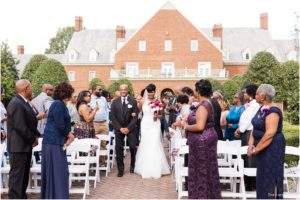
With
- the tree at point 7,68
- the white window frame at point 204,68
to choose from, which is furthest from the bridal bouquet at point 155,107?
the white window frame at point 204,68

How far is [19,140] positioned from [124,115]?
12.4 feet

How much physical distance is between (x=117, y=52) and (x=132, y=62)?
220 cm

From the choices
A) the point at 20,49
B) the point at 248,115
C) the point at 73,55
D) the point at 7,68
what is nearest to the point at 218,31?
the point at 73,55

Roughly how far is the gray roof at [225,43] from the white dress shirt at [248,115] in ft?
141

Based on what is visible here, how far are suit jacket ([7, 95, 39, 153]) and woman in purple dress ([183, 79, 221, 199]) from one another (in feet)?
9.59

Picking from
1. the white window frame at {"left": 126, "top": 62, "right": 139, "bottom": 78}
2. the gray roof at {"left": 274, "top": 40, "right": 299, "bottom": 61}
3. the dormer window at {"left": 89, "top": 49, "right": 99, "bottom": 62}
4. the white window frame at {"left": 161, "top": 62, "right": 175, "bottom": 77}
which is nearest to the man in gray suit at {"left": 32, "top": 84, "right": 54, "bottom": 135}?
the white window frame at {"left": 126, "top": 62, "right": 139, "bottom": 78}

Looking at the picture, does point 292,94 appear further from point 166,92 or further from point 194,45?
point 194,45

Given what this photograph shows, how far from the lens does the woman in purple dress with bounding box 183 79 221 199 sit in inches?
257

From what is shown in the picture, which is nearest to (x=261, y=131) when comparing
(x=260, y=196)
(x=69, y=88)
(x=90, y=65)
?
(x=260, y=196)

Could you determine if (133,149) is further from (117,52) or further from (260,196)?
(117,52)

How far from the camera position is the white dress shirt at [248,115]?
8.35 meters

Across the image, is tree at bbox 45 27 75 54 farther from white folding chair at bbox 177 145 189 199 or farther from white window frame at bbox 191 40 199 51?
white folding chair at bbox 177 145 189 199

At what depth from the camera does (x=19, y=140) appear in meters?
7.41

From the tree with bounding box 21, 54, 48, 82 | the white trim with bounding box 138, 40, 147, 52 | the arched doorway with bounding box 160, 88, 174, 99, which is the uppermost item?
the white trim with bounding box 138, 40, 147, 52
